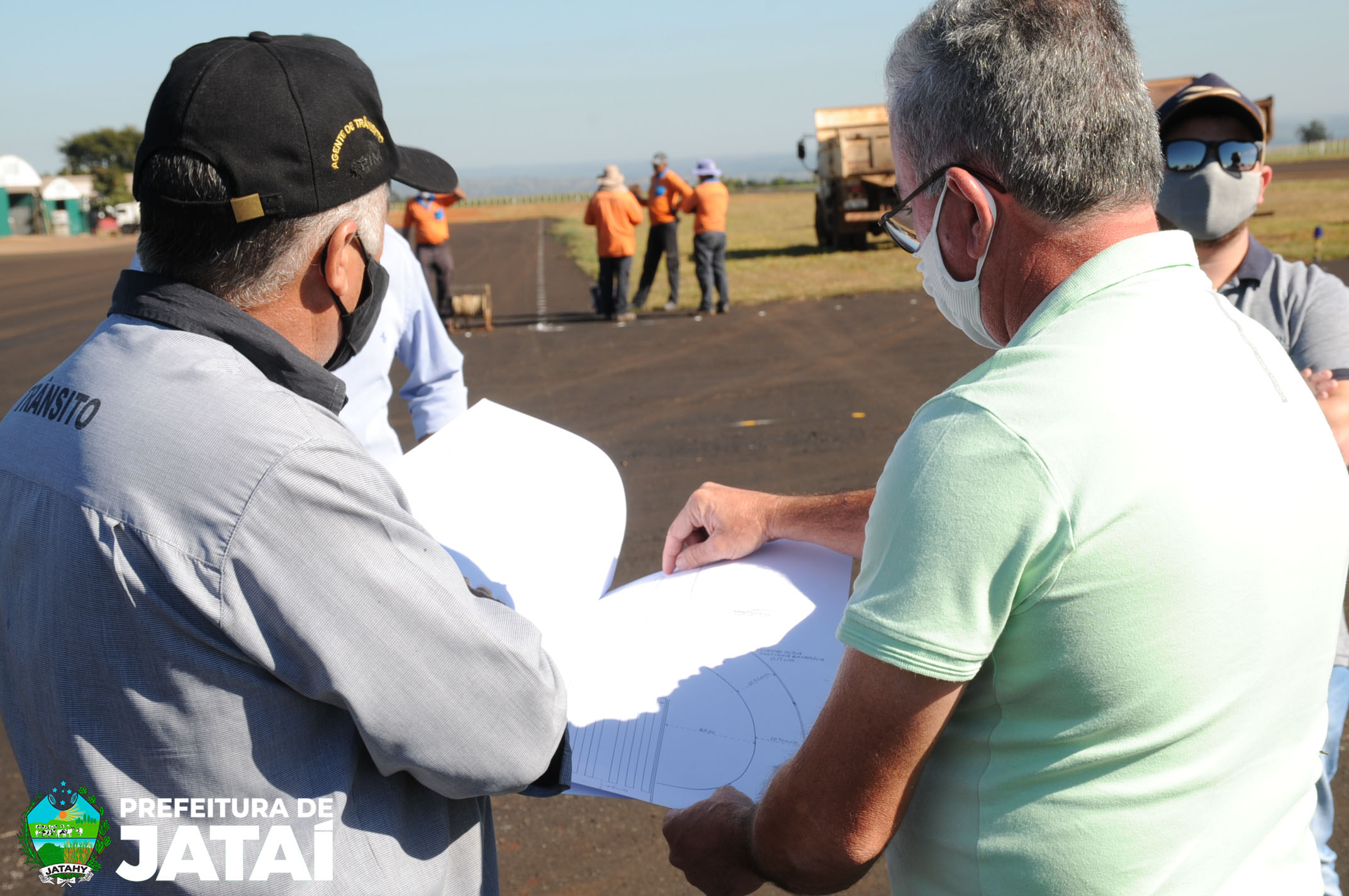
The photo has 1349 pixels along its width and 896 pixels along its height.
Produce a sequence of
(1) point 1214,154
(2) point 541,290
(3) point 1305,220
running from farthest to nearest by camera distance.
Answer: (3) point 1305,220, (2) point 541,290, (1) point 1214,154

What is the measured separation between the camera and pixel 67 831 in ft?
4.09

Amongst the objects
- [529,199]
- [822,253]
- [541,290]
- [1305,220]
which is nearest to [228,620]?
[541,290]

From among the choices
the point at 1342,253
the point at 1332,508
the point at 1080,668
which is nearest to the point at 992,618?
the point at 1080,668

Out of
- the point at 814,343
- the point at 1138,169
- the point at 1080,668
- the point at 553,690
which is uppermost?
the point at 1138,169

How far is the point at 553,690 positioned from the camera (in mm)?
1325

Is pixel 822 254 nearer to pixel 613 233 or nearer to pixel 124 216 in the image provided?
pixel 613 233

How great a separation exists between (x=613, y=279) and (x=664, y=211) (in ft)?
4.21

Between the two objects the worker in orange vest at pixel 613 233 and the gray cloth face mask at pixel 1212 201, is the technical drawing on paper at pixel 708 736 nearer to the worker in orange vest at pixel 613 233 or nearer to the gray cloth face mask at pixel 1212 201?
the gray cloth face mask at pixel 1212 201

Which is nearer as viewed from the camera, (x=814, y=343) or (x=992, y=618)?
(x=992, y=618)

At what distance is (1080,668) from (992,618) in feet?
0.38

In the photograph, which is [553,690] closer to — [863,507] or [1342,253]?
[863,507]

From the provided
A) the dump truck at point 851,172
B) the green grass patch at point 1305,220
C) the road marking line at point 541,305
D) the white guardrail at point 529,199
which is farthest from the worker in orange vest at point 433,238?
the white guardrail at point 529,199

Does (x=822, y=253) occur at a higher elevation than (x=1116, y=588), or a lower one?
lower

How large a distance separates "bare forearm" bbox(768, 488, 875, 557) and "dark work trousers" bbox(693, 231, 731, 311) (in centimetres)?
1187
